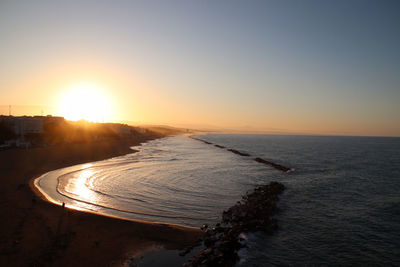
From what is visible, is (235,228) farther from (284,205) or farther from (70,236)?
(70,236)

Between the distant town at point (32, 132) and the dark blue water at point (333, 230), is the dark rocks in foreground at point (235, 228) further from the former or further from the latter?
the distant town at point (32, 132)

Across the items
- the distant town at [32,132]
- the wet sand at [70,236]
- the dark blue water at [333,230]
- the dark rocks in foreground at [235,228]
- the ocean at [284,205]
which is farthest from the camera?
the distant town at [32,132]

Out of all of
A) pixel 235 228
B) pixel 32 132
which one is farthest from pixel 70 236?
pixel 32 132

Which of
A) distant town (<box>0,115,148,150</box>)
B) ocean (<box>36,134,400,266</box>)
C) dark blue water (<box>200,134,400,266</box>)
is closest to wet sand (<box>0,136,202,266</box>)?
ocean (<box>36,134,400,266</box>)

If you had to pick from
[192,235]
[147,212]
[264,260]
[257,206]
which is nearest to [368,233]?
[257,206]

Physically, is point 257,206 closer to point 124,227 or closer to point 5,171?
point 124,227

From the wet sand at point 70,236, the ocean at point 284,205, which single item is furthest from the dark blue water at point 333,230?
the wet sand at point 70,236

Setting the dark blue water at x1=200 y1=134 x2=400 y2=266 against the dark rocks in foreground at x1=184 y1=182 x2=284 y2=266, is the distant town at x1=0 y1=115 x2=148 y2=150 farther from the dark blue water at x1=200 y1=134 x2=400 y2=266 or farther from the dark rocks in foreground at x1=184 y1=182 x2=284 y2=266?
the dark blue water at x1=200 y1=134 x2=400 y2=266

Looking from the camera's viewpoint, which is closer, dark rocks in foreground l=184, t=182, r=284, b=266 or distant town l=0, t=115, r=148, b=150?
dark rocks in foreground l=184, t=182, r=284, b=266
